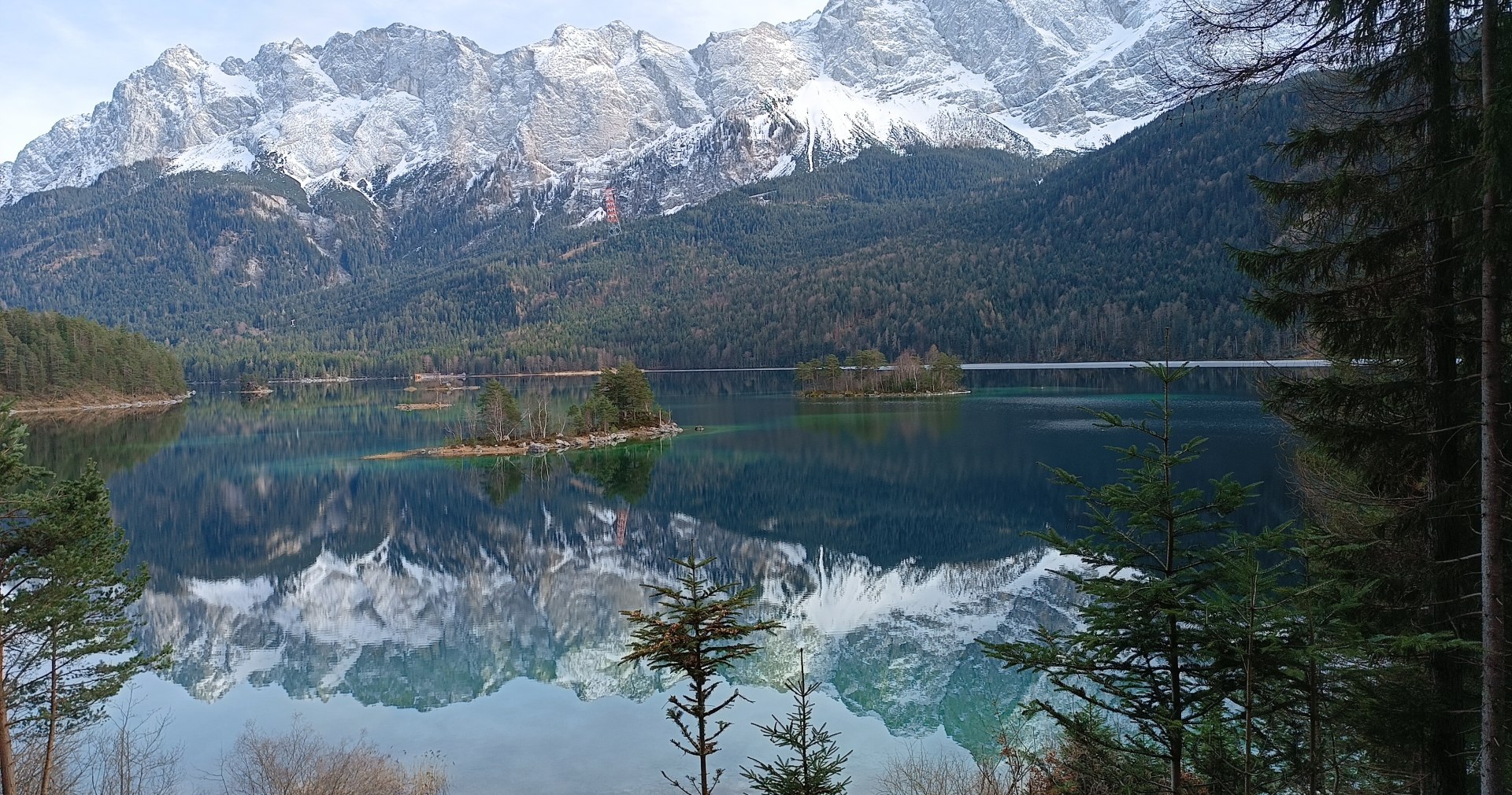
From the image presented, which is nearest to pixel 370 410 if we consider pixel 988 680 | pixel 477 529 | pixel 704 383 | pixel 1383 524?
pixel 704 383

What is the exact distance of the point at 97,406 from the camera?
108562 mm

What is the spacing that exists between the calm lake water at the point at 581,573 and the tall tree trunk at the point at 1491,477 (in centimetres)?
1164

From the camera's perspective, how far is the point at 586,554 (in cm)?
3622

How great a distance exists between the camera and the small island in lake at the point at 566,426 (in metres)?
66.7

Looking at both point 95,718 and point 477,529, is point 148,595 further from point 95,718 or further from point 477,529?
point 95,718

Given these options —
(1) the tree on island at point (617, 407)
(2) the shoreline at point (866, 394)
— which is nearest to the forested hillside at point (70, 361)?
(1) the tree on island at point (617, 407)

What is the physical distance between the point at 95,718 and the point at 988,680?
1672cm

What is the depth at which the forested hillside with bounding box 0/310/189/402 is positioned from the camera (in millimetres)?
94500

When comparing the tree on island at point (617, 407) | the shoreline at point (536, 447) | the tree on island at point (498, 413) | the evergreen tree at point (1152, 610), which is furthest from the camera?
the tree on island at point (617, 407)

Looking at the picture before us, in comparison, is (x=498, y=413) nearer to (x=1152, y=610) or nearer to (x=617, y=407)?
(x=617, y=407)

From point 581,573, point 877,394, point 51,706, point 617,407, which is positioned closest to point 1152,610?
point 51,706

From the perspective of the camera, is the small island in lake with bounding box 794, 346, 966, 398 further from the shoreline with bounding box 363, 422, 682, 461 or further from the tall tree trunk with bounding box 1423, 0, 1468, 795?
the tall tree trunk with bounding box 1423, 0, 1468, 795

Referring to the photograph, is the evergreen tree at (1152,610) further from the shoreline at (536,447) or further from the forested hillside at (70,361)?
the forested hillside at (70,361)

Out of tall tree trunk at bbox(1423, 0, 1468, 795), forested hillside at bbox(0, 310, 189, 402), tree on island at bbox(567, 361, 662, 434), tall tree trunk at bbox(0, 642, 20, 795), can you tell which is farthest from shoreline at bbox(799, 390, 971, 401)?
tall tree trunk at bbox(1423, 0, 1468, 795)
